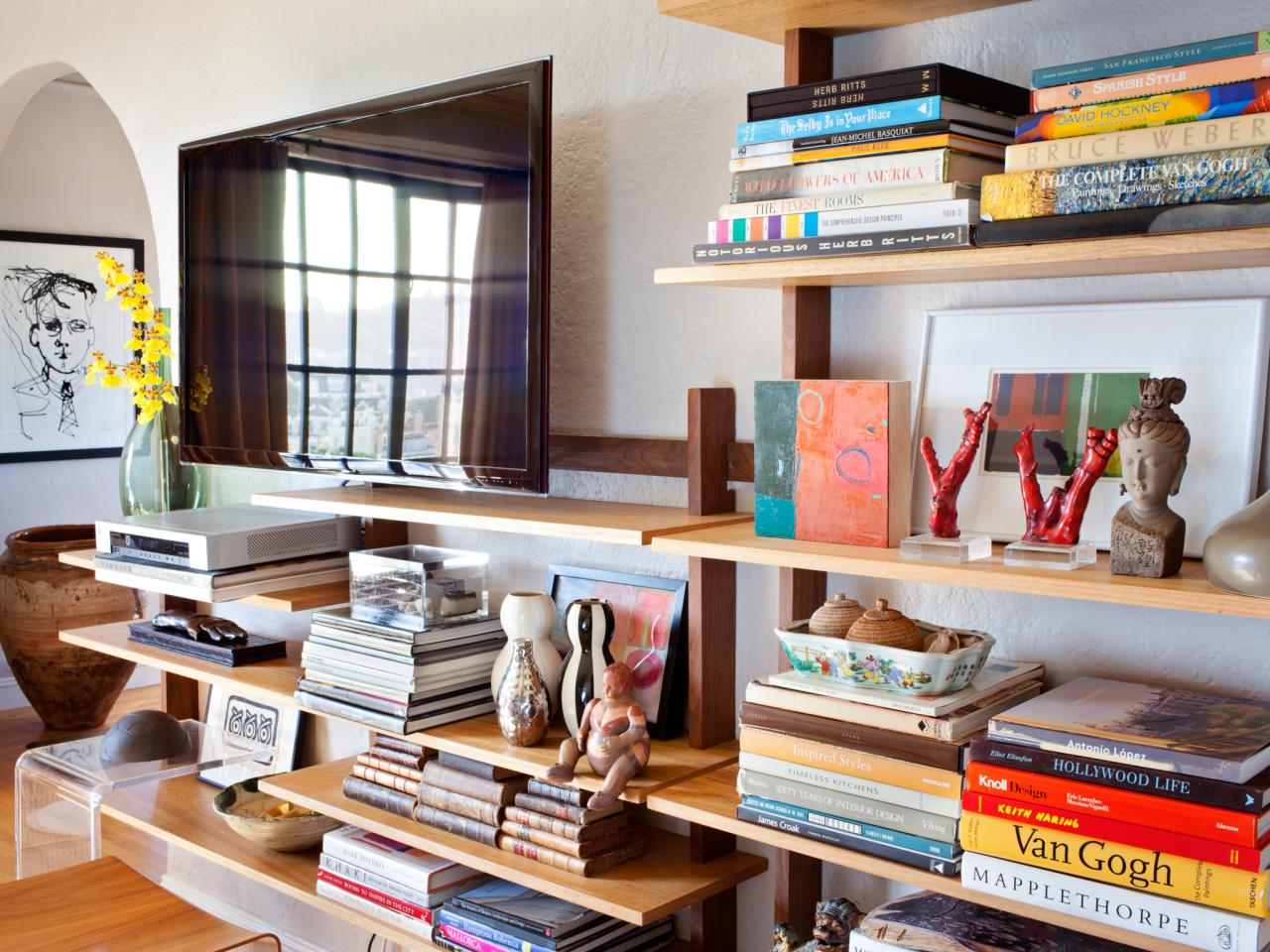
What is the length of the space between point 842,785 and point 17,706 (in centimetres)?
423

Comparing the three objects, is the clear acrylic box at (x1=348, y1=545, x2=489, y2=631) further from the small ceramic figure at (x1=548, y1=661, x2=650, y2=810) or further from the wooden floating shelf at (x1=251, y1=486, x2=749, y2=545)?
the small ceramic figure at (x1=548, y1=661, x2=650, y2=810)

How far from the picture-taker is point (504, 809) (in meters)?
1.83

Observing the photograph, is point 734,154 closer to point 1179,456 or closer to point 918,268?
point 918,268

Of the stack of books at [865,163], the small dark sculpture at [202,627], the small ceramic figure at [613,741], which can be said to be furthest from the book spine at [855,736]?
the small dark sculpture at [202,627]

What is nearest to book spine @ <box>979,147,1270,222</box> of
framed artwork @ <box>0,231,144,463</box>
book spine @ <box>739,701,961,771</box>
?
book spine @ <box>739,701,961,771</box>

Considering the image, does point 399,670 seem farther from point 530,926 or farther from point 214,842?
point 214,842

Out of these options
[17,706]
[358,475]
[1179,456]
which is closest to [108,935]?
[358,475]

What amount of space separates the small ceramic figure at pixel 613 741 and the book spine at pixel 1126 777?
19.7 inches

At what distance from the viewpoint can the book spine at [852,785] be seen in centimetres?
132

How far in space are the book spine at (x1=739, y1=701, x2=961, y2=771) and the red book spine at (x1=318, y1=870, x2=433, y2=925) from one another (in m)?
0.74

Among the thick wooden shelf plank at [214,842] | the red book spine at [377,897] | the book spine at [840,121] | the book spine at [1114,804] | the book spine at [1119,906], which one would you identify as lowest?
the thick wooden shelf plank at [214,842]

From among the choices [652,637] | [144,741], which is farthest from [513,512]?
[144,741]

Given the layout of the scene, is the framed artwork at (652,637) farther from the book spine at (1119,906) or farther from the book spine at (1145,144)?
the book spine at (1145,144)

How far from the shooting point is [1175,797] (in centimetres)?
Answer: 114
